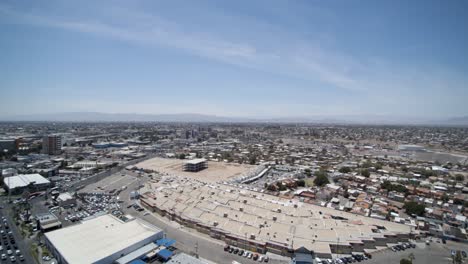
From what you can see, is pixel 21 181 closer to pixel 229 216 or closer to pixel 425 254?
pixel 229 216

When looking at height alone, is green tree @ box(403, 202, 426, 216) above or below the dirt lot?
above

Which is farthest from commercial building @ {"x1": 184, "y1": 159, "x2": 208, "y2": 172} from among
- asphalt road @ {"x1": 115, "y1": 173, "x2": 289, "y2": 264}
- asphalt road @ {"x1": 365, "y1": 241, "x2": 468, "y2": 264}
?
asphalt road @ {"x1": 365, "y1": 241, "x2": 468, "y2": 264}

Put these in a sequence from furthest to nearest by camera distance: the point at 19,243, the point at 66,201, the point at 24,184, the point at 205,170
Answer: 1. the point at 205,170
2. the point at 24,184
3. the point at 66,201
4. the point at 19,243

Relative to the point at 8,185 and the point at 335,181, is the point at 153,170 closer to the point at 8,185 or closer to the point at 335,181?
the point at 8,185

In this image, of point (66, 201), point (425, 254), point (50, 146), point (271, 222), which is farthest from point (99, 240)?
point (50, 146)

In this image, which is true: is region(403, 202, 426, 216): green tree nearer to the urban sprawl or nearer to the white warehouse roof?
the urban sprawl

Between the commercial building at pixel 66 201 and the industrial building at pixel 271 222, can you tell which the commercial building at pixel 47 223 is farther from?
the industrial building at pixel 271 222
